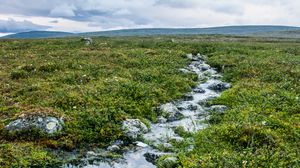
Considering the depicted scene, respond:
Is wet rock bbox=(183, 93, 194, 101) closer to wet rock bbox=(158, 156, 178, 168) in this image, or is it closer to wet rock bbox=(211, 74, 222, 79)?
wet rock bbox=(211, 74, 222, 79)

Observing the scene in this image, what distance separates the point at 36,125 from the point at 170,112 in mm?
6574

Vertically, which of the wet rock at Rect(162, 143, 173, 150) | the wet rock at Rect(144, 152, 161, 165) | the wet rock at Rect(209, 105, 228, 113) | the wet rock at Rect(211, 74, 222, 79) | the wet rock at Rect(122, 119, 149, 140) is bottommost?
the wet rock at Rect(211, 74, 222, 79)

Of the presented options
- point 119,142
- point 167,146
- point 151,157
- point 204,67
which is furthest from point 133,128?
point 204,67

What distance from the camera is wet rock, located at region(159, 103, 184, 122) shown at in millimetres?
16888

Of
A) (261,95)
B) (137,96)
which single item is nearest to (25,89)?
(137,96)

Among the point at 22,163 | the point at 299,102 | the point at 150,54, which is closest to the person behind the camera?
the point at 22,163

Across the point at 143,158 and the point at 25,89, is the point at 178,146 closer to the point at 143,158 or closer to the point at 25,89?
the point at 143,158

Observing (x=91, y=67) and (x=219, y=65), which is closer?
(x=91, y=67)

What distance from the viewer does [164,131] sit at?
15.1 m

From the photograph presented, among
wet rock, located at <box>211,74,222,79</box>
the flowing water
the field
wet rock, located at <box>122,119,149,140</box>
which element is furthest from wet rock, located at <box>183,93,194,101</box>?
wet rock, located at <box>211,74,222,79</box>

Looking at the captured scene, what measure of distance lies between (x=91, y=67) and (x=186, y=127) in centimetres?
1325

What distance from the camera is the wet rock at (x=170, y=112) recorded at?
16.9 metres

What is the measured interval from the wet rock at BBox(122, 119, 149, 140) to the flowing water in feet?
0.94

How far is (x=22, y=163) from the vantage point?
35.7 feet
